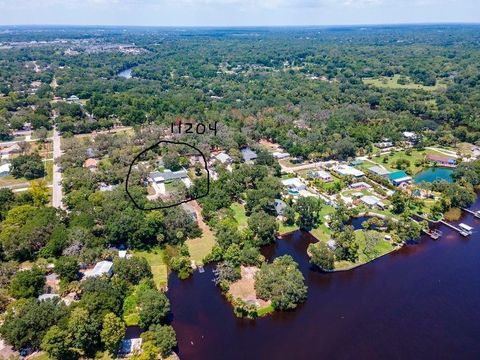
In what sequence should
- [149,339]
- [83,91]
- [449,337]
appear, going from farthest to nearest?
[83,91] → [449,337] → [149,339]

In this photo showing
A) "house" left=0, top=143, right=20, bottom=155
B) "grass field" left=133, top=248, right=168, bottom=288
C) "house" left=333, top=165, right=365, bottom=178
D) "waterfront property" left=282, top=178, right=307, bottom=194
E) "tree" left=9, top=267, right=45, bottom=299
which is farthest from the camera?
"house" left=0, top=143, right=20, bottom=155

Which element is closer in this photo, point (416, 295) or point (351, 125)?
point (416, 295)

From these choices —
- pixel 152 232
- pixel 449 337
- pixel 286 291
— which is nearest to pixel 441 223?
pixel 449 337

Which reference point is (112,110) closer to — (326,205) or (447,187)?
(326,205)

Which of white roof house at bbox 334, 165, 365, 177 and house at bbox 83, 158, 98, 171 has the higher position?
white roof house at bbox 334, 165, 365, 177

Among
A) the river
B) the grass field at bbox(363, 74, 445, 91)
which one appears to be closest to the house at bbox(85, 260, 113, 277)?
the river

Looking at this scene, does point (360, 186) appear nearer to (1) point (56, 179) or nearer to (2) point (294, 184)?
(2) point (294, 184)

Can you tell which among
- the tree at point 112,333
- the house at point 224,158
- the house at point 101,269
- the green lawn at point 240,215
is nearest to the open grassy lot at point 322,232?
the green lawn at point 240,215

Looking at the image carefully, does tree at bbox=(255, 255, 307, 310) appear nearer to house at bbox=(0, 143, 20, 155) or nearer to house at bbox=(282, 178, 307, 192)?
house at bbox=(282, 178, 307, 192)
